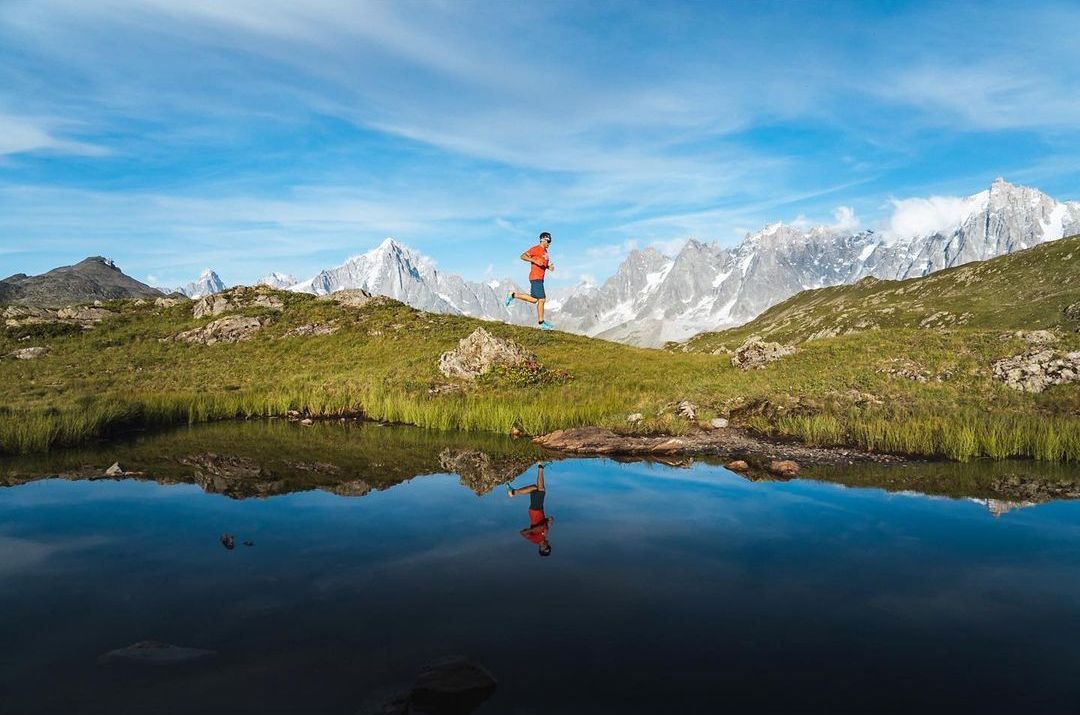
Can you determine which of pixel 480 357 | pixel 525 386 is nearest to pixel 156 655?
pixel 525 386

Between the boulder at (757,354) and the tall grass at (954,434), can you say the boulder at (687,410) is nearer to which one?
the tall grass at (954,434)

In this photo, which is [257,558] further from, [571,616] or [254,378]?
[254,378]

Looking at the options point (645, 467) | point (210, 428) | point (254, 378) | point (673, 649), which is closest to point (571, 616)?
point (673, 649)

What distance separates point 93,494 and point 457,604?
13.3 m

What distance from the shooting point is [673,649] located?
862 cm

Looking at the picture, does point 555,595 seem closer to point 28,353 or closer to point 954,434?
point 954,434

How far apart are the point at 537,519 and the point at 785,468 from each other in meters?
9.06

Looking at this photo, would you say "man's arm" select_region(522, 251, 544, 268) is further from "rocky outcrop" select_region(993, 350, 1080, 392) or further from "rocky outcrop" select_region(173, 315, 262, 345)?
"rocky outcrop" select_region(173, 315, 262, 345)

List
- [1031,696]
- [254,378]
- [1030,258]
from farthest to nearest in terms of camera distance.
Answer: [1030,258]
[254,378]
[1031,696]

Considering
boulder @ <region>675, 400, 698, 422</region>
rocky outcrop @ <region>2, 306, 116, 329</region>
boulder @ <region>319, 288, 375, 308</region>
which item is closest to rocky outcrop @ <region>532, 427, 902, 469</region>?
boulder @ <region>675, 400, 698, 422</region>

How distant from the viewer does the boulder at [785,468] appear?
748 inches

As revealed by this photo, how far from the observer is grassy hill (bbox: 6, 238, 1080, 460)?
909 inches

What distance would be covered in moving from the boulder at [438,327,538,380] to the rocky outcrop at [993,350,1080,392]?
23.0 metres

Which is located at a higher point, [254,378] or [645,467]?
[254,378]
